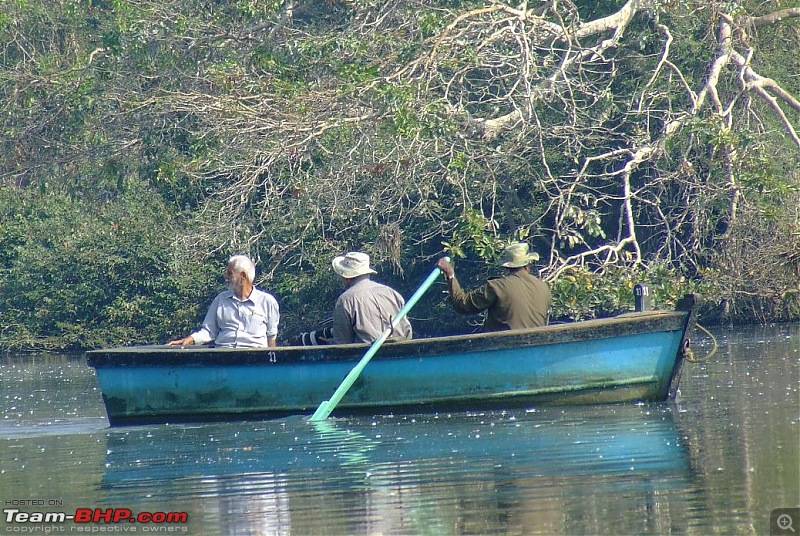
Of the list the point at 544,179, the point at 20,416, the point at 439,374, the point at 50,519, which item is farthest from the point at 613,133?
the point at 50,519

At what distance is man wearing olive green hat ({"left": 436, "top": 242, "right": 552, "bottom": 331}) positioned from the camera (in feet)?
34.4

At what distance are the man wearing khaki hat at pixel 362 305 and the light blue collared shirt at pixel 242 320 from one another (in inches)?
25.9

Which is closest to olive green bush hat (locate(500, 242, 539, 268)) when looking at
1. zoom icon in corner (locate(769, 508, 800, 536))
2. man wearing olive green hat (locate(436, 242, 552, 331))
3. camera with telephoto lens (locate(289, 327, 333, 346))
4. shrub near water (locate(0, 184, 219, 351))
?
man wearing olive green hat (locate(436, 242, 552, 331))

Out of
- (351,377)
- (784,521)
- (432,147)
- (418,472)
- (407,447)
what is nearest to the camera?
(784,521)

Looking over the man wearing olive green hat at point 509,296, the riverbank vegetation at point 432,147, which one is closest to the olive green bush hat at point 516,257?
the man wearing olive green hat at point 509,296

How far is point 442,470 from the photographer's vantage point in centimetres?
772

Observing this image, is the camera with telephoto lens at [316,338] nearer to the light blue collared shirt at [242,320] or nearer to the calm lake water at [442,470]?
the light blue collared shirt at [242,320]

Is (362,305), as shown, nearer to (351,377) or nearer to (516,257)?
(351,377)

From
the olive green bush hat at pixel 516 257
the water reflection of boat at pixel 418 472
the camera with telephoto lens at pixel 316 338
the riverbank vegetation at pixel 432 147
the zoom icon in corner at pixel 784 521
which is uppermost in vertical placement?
the riverbank vegetation at pixel 432 147

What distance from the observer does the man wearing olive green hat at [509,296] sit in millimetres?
10500

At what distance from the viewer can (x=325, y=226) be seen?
19266 millimetres

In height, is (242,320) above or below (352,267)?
below

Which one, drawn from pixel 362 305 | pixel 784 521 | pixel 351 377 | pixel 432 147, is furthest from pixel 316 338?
pixel 784 521

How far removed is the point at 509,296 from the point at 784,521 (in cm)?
475
